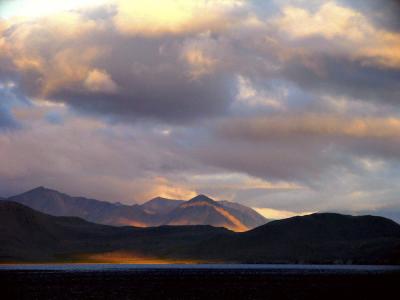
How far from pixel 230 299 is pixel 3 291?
124 feet

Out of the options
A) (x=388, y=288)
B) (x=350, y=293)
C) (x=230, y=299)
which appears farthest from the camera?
(x=388, y=288)

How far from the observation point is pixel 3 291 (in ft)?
317

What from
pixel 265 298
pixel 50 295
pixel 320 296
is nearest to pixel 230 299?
pixel 265 298

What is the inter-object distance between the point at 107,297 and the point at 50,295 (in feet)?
32.3

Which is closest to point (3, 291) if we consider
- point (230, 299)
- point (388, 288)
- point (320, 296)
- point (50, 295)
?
point (50, 295)

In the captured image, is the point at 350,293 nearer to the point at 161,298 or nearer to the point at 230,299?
the point at 230,299

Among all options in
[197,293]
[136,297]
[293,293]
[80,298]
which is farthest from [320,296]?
[80,298]

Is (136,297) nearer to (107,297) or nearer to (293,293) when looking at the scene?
(107,297)

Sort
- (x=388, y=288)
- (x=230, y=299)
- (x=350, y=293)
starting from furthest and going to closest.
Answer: (x=388, y=288), (x=350, y=293), (x=230, y=299)

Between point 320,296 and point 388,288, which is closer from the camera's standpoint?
point 320,296

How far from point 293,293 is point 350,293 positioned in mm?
7364

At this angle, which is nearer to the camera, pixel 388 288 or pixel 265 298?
pixel 265 298

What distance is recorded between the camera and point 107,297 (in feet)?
270

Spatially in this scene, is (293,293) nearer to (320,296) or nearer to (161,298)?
(320,296)
